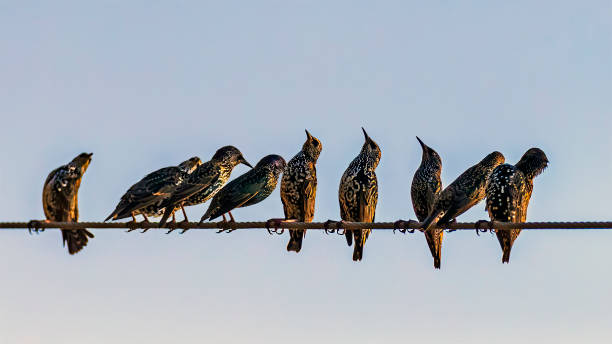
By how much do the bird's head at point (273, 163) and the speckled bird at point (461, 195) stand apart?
6.88 feet

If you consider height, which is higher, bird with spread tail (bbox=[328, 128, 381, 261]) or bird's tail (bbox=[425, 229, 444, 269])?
bird with spread tail (bbox=[328, 128, 381, 261])

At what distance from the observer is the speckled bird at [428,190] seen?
13102 millimetres

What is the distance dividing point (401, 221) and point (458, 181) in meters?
1.65

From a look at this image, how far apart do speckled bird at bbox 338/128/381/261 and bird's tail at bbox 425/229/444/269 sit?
2.59ft

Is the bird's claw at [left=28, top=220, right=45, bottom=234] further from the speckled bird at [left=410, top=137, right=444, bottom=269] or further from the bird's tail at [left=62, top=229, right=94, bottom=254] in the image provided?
the speckled bird at [left=410, top=137, right=444, bottom=269]

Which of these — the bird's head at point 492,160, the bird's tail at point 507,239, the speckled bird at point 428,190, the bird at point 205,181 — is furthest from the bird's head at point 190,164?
the bird's tail at point 507,239

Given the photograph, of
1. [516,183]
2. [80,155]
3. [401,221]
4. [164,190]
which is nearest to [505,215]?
[516,183]

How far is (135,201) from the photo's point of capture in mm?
12406

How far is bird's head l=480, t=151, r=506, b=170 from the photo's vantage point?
1308 centimetres

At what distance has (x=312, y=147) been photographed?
13453 millimetres

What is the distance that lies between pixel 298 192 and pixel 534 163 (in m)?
2.94

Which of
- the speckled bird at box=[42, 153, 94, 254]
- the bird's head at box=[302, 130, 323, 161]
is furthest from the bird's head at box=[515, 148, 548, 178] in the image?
the speckled bird at box=[42, 153, 94, 254]

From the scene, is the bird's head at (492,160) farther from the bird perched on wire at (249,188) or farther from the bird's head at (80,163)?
the bird's head at (80,163)

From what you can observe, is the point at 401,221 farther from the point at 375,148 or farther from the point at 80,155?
the point at 80,155
